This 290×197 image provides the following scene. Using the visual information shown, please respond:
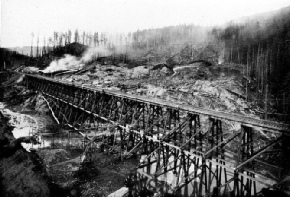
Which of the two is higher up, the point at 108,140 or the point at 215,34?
the point at 215,34

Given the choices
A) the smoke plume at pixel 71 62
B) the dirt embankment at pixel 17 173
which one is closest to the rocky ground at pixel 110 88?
the dirt embankment at pixel 17 173

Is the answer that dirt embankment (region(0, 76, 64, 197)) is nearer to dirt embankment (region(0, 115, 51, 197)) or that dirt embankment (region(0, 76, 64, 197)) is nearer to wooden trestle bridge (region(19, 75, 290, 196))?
dirt embankment (region(0, 115, 51, 197))

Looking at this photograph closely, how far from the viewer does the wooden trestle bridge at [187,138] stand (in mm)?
7774

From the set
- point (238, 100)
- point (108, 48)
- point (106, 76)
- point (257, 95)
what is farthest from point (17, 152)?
point (108, 48)

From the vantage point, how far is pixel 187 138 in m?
16.2

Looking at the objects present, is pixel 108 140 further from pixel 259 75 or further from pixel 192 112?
pixel 259 75

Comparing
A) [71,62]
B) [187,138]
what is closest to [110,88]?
[187,138]

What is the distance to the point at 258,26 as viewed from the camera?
49188mm

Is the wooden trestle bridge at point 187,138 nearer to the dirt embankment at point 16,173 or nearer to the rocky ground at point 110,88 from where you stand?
the rocky ground at point 110,88

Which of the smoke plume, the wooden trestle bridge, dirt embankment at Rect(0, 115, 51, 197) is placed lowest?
the wooden trestle bridge

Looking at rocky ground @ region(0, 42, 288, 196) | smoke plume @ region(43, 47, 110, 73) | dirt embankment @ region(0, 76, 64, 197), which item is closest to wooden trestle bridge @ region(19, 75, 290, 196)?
rocky ground @ region(0, 42, 288, 196)

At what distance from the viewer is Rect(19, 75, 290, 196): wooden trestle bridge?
777cm

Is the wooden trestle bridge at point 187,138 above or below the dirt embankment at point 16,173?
below

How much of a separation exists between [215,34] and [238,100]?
42.0 m
